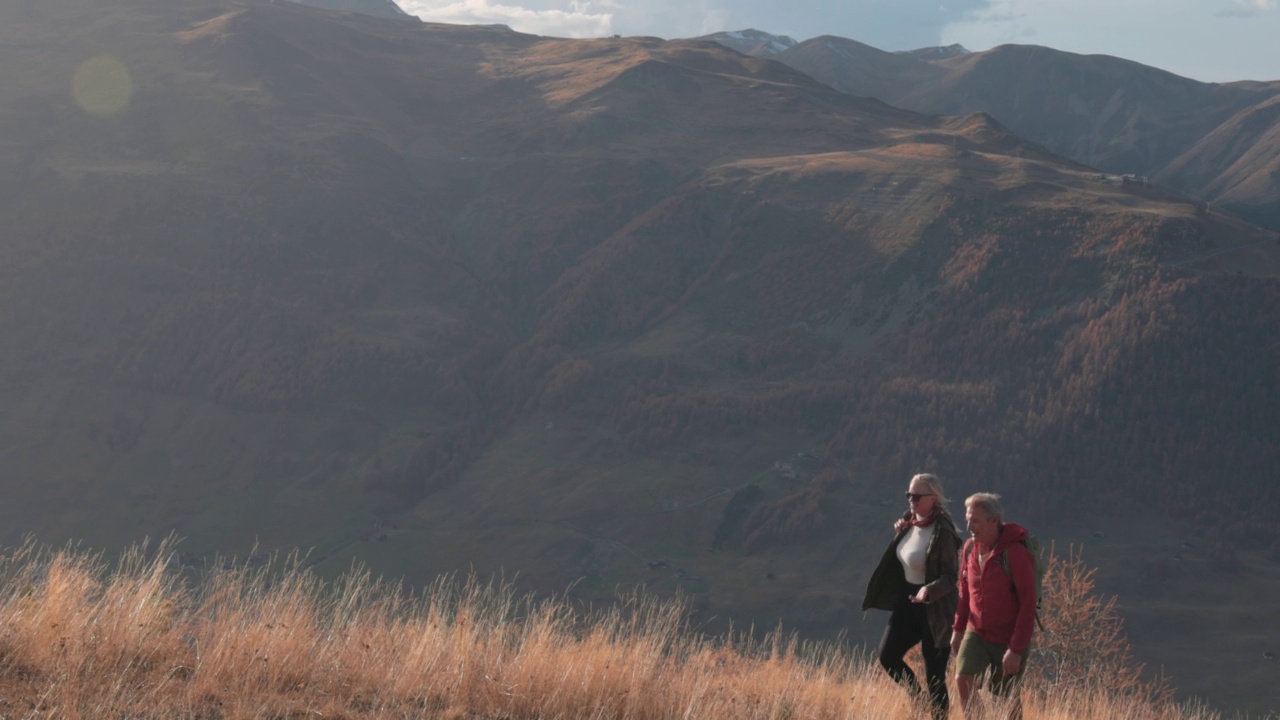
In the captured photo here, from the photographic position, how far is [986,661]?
6.44 meters

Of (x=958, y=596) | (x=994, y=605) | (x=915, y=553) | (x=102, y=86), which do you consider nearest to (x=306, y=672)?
(x=915, y=553)

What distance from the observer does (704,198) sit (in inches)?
3332

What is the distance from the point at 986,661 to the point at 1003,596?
46 centimetres

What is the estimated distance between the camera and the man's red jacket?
6.20 metres

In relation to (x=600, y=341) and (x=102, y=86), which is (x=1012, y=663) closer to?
(x=600, y=341)

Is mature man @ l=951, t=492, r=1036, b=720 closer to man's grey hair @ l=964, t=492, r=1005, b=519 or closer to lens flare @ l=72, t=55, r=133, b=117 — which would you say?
man's grey hair @ l=964, t=492, r=1005, b=519

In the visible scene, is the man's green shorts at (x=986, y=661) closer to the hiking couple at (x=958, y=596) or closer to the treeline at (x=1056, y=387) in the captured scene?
the hiking couple at (x=958, y=596)

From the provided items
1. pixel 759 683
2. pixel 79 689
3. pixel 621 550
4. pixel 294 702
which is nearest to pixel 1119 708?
pixel 759 683

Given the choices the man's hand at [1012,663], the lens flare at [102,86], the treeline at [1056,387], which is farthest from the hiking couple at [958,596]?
the lens flare at [102,86]

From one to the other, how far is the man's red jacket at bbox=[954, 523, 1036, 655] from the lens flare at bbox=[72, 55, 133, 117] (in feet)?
322

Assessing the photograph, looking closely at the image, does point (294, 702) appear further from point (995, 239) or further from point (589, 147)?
point (589, 147)

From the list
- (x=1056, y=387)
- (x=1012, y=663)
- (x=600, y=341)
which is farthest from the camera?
(x=600, y=341)

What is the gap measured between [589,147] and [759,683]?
9282 centimetres

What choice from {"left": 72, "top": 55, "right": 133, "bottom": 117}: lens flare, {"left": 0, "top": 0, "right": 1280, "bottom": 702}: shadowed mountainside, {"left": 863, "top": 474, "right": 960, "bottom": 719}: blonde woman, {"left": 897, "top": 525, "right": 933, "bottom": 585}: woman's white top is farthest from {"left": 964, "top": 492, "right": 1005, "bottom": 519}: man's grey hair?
{"left": 72, "top": 55, "right": 133, "bottom": 117}: lens flare
